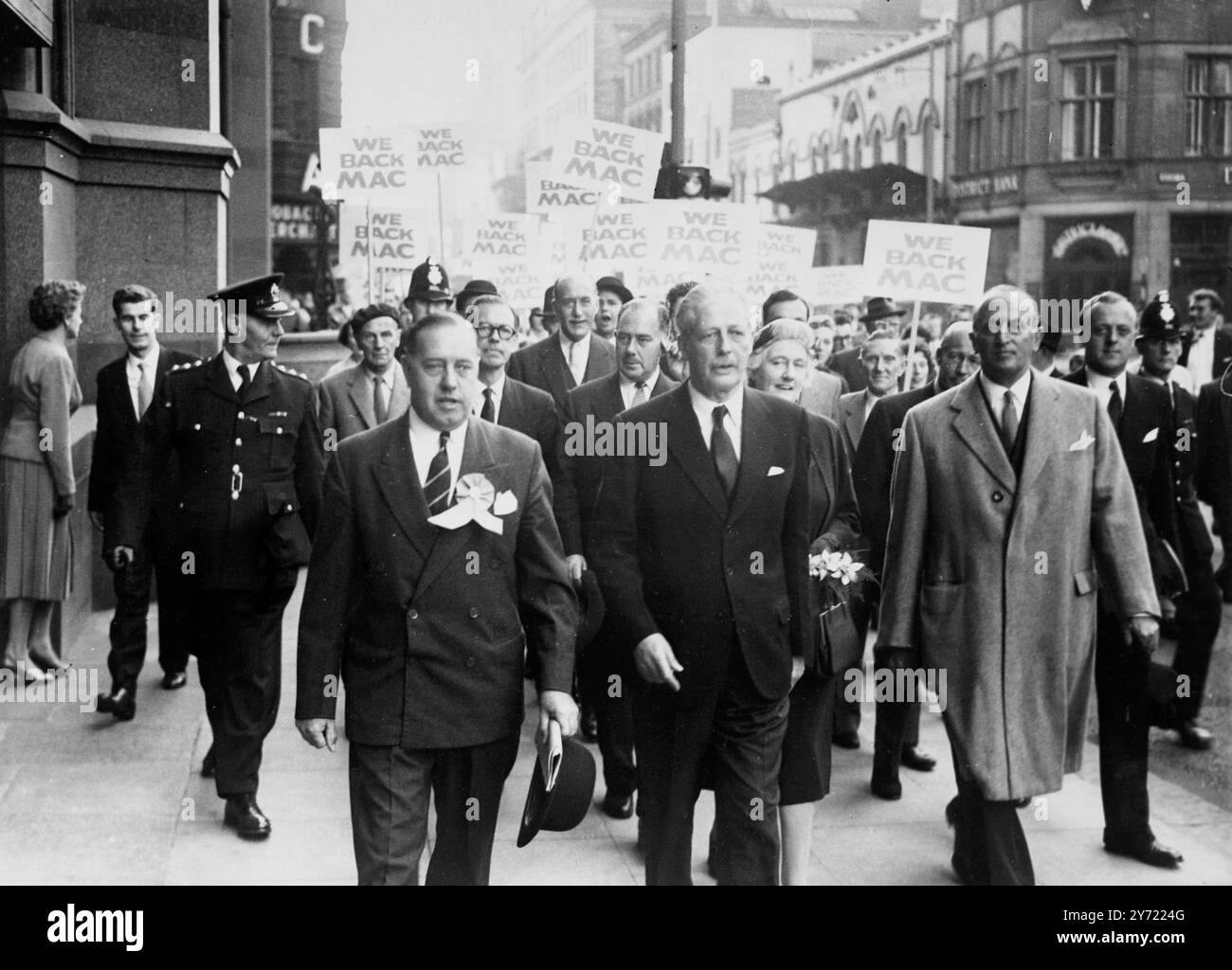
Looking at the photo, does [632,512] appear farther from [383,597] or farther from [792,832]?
[792,832]

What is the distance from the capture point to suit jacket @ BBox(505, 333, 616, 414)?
859 cm

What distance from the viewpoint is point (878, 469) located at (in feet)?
23.4

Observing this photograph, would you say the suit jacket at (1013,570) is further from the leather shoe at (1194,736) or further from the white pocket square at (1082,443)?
the leather shoe at (1194,736)

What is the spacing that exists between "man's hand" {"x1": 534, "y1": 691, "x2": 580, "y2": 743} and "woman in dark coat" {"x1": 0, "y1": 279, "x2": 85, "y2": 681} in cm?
458

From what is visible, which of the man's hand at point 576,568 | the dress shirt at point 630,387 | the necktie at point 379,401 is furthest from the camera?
the necktie at point 379,401

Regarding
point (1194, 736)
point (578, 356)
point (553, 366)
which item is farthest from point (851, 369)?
point (1194, 736)

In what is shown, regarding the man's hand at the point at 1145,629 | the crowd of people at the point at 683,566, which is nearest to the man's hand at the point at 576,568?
the crowd of people at the point at 683,566

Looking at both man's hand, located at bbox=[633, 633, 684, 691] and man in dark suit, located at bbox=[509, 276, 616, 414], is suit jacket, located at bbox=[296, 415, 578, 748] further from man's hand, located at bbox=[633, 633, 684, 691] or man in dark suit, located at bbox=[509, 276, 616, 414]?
man in dark suit, located at bbox=[509, 276, 616, 414]

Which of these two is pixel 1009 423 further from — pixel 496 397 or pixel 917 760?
pixel 496 397

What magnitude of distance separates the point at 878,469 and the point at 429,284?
2.73 metres

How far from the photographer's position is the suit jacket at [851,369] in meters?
11.4

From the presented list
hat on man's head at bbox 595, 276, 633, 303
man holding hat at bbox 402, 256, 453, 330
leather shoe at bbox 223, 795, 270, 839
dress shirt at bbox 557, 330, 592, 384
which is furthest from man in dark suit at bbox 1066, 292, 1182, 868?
hat on man's head at bbox 595, 276, 633, 303

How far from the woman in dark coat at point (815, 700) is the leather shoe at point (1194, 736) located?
307 centimetres
